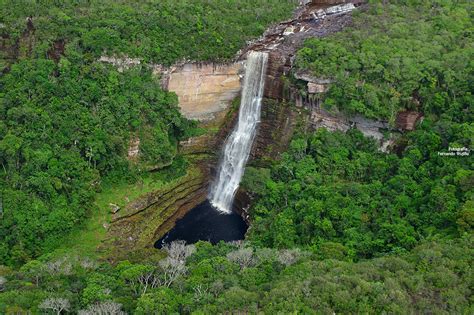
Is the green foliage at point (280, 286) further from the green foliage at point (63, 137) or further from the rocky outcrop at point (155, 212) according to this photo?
the rocky outcrop at point (155, 212)

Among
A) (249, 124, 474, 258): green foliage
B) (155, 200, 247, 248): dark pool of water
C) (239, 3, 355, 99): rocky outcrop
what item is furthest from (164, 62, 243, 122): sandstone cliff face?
(155, 200, 247, 248): dark pool of water

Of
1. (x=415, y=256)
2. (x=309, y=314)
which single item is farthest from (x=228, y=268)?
(x=415, y=256)

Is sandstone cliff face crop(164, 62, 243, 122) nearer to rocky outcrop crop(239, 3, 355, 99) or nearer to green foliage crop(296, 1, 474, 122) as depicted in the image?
rocky outcrop crop(239, 3, 355, 99)

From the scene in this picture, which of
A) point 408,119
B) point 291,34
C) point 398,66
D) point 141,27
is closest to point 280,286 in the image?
point 408,119

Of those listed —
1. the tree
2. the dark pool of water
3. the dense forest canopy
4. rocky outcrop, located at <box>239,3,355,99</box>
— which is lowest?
the dark pool of water

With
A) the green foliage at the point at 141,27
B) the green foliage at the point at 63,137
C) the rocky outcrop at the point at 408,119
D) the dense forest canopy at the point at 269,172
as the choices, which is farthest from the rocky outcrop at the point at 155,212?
the rocky outcrop at the point at 408,119

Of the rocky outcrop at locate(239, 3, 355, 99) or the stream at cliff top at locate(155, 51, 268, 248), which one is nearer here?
the stream at cliff top at locate(155, 51, 268, 248)

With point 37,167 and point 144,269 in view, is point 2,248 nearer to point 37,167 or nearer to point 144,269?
point 37,167

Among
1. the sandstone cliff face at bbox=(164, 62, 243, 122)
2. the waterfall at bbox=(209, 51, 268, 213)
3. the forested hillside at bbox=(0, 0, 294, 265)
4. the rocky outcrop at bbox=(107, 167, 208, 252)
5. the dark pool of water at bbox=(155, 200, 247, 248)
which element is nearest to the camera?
the forested hillside at bbox=(0, 0, 294, 265)
